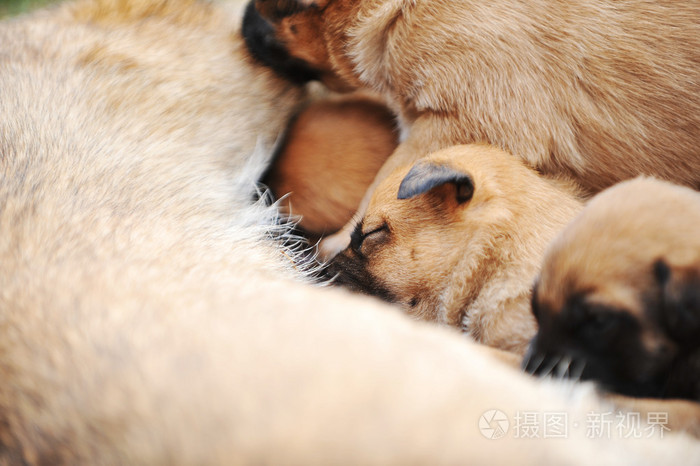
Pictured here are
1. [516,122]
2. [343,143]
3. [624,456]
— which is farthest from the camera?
[343,143]

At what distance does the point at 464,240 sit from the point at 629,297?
476 millimetres

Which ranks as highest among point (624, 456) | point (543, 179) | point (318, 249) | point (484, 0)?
point (484, 0)

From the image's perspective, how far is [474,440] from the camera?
86 centimetres

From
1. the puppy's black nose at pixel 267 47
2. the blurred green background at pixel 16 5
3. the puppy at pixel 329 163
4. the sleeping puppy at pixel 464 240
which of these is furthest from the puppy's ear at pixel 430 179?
the blurred green background at pixel 16 5

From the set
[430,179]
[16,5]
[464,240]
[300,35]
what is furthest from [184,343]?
[16,5]

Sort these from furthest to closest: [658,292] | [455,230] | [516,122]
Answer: [516,122] < [455,230] < [658,292]

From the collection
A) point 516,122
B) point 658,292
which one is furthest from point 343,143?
point 658,292

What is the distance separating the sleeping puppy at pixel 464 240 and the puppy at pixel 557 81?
0.38ft

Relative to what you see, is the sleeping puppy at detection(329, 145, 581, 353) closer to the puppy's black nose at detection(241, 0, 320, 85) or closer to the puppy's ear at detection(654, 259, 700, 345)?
the puppy's ear at detection(654, 259, 700, 345)

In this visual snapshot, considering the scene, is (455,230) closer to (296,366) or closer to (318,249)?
(318,249)

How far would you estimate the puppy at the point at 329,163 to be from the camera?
1.97 m

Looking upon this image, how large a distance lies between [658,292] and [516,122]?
71 centimetres

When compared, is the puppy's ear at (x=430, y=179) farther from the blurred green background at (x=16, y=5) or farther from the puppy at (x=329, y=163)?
the blurred green background at (x=16, y=5)

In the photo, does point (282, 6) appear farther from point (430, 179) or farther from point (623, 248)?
point (623, 248)
